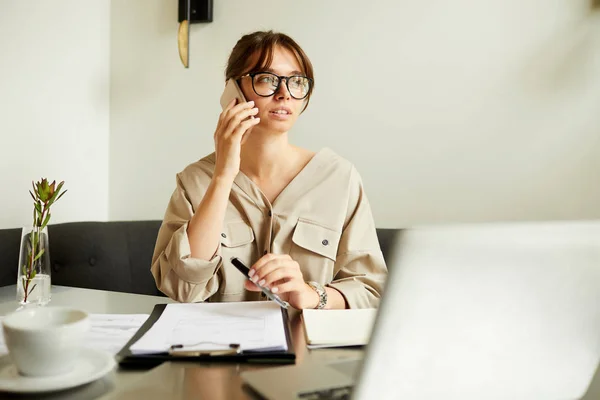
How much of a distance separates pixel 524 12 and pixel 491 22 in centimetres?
10

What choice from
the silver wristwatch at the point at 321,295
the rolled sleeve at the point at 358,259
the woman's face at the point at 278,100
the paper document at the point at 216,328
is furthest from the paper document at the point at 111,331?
the woman's face at the point at 278,100

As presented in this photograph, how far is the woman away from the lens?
4.27 ft

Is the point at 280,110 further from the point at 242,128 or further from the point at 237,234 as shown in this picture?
the point at 237,234

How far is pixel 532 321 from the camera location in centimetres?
60

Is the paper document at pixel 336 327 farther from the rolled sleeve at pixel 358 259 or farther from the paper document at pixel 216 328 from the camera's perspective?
the rolled sleeve at pixel 358 259

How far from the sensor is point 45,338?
678mm

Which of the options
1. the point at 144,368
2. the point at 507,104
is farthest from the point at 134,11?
the point at 144,368

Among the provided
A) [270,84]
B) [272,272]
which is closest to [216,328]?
[272,272]

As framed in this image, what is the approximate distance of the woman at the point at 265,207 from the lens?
4.27 feet

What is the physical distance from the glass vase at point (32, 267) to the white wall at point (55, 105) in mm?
842

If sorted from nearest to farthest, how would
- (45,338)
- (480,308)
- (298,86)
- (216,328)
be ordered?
1. (480,308)
2. (45,338)
3. (216,328)
4. (298,86)

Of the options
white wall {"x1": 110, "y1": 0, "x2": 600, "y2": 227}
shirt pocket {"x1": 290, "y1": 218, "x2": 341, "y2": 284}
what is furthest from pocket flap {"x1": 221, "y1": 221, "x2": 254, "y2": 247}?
white wall {"x1": 110, "y1": 0, "x2": 600, "y2": 227}

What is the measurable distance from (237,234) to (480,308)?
0.93 metres

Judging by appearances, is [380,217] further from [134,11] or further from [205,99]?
[134,11]
